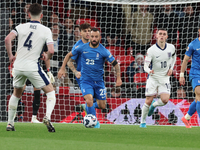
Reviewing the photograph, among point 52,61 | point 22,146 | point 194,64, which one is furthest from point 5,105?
point 22,146

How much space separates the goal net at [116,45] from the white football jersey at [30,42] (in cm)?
423

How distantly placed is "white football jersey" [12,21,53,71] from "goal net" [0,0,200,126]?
4.23m

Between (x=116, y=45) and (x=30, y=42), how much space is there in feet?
22.2

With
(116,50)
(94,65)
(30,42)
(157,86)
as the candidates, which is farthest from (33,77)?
(116,50)

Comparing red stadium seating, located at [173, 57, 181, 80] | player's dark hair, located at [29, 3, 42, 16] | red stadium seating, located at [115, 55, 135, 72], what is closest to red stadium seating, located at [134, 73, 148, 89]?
red stadium seating, located at [115, 55, 135, 72]

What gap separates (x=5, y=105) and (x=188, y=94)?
4.95m

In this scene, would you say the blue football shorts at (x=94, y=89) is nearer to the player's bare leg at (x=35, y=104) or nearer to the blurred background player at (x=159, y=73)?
the blurred background player at (x=159, y=73)

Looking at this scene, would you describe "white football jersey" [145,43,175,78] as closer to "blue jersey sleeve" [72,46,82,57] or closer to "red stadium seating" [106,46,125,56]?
"blue jersey sleeve" [72,46,82,57]

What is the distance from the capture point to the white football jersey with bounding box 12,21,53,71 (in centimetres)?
545

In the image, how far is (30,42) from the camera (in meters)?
5.46

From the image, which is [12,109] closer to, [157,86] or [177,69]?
[157,86]

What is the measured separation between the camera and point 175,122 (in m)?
9.49

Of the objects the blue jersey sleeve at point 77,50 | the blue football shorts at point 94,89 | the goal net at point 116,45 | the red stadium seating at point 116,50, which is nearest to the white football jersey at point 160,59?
the blue football shorts at point 94,89

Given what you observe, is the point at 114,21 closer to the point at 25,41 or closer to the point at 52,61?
the point at 52,61
